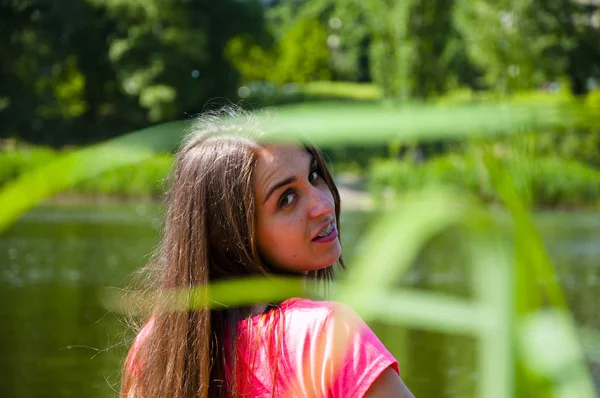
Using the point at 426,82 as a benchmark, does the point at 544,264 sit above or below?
below

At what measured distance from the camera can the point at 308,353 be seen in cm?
91

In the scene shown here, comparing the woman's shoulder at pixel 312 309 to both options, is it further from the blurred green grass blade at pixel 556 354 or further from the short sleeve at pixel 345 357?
the blurred green grass blade at pixel 556 354

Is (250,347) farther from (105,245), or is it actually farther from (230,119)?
(105,245)

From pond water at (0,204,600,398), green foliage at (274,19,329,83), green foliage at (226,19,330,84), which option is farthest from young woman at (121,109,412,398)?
green foliage at (274,19,329,83)

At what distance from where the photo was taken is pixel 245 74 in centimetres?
2977

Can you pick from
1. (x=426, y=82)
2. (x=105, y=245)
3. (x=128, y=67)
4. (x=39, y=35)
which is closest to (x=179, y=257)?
(x=426, y=82)

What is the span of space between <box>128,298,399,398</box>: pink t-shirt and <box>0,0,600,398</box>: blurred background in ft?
0.49

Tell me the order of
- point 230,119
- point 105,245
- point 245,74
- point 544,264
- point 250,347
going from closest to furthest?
point 544,264 → point 250,347 → point 230,119 → point 105,245 → point 245,74

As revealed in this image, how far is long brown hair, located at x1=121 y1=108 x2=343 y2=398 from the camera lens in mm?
1034

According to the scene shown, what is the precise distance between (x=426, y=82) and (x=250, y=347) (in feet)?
1.20

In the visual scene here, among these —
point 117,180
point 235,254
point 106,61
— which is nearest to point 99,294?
point 235,254

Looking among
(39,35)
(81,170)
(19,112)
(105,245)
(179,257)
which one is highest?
(39,35)

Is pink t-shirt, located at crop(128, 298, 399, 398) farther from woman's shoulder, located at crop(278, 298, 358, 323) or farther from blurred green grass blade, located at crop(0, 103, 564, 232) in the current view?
blurred green grass blade, located at crop(0, 103, 564, 232)

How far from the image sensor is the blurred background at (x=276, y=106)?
69 cm
